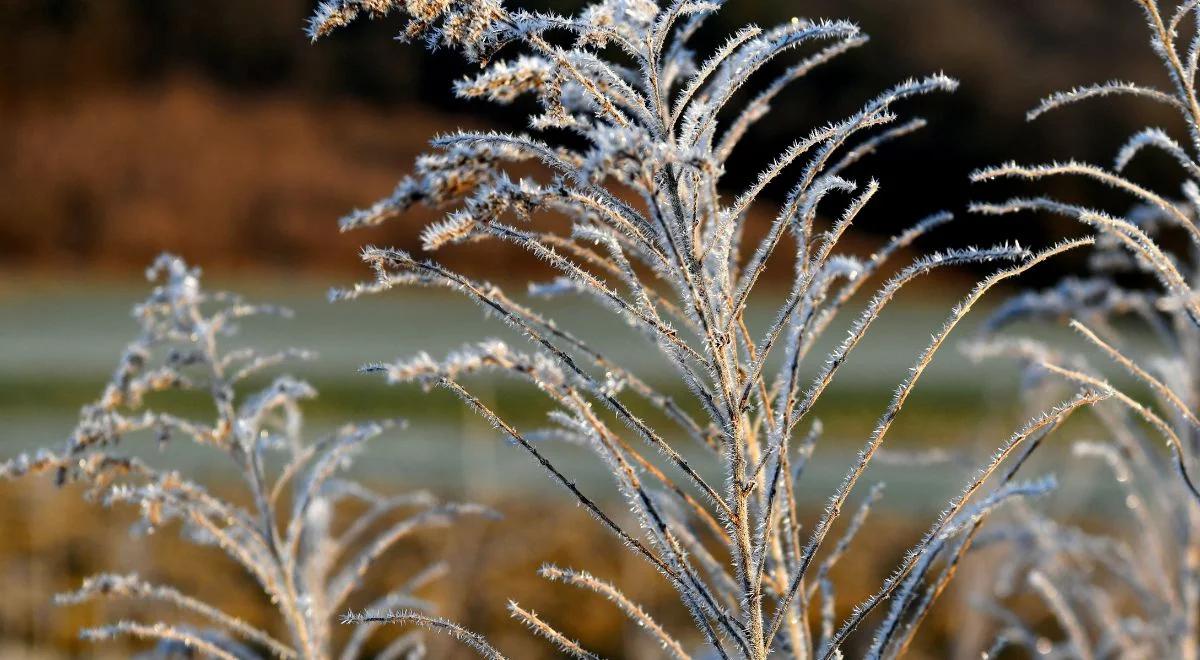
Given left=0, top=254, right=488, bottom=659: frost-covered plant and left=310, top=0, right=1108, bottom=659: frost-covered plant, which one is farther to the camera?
left=0, top=254, right=488, bottom=659: frost-covered plant

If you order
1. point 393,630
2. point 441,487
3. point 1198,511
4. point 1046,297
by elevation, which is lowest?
point 1198,511

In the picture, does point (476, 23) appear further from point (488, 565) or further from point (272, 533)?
point (488, 565)

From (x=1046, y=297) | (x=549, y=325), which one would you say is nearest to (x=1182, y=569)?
(x=1046, y=297)

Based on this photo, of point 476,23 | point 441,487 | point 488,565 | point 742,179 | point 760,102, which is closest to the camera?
point 476,23

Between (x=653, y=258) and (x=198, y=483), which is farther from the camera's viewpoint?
(x=198, y=483)

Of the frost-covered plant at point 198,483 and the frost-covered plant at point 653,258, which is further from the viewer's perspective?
the frost-covered plant at point 198,483

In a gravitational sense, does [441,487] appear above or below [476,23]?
above

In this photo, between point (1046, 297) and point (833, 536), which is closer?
point (1046, 297)

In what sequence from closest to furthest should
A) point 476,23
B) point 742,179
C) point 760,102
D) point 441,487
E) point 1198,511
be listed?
point 476,23 → point 760,102 → point 1198,511 → point 441,487 → point 742,179

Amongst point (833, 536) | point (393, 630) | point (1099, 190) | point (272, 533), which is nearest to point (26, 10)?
point (393, 630)
